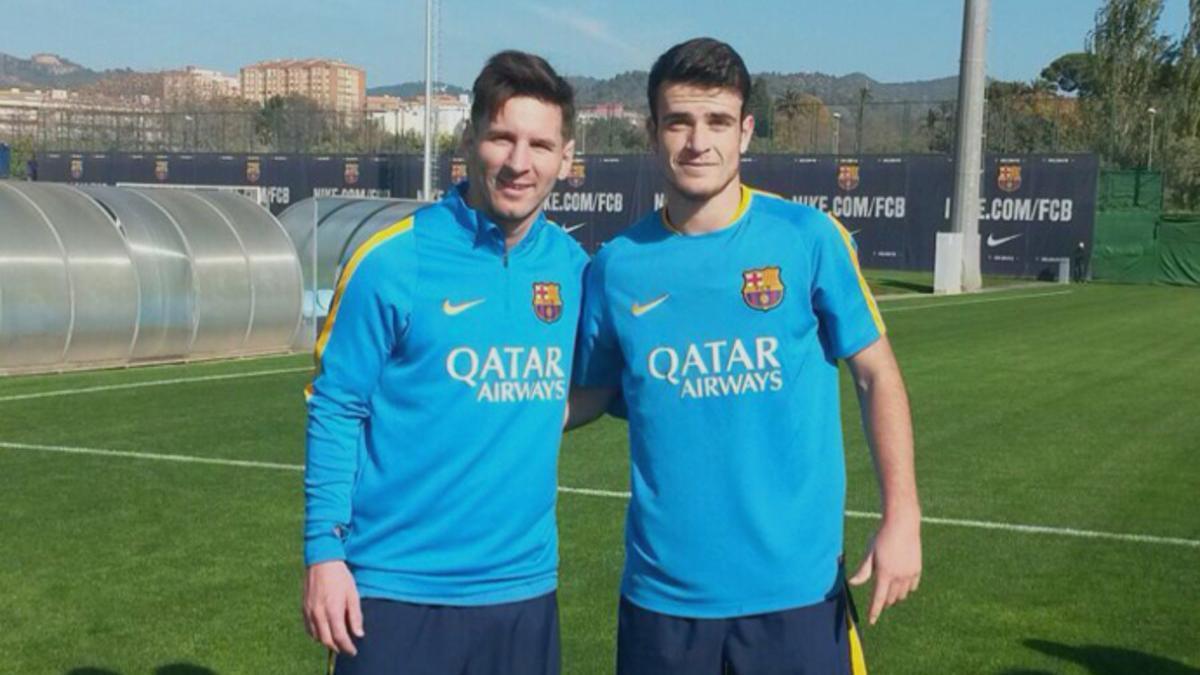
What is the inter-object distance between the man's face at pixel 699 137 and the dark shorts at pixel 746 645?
1.00m

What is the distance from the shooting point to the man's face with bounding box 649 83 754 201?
11.9 ft

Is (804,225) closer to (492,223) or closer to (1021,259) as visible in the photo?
(492,223)

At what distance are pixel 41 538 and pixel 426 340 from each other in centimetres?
634

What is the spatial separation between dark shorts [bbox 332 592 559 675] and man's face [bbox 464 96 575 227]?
921 mm

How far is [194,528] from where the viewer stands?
370 inches

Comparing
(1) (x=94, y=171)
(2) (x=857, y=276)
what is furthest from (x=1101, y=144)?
(2) (x=857, y=276)

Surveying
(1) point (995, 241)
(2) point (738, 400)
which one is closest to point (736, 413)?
(2) point (738, 400)

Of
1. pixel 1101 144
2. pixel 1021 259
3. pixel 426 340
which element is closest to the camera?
pixel 426 340

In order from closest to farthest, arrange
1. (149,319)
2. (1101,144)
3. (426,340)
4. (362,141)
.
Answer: (426,340), (149,319), (1101,144), (362,141)

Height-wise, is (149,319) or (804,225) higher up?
(804,225)

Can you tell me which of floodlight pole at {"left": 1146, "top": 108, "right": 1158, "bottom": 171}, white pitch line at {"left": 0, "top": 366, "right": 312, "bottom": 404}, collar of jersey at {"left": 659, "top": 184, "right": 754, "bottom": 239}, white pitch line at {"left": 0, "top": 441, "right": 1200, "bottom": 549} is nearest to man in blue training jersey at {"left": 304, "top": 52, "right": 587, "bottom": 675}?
collar of jersey at {"left": 659, "top": 184, "right": 754, "bottom": 239}

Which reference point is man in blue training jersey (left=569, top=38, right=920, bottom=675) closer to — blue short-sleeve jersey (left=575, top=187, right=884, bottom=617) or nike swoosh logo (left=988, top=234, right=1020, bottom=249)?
blue short-sleeve jersey (left=575, top=187, right=884, bottom=617)

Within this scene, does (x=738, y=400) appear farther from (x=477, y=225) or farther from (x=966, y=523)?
(x=966, y=523)

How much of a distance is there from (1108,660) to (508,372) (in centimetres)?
443
